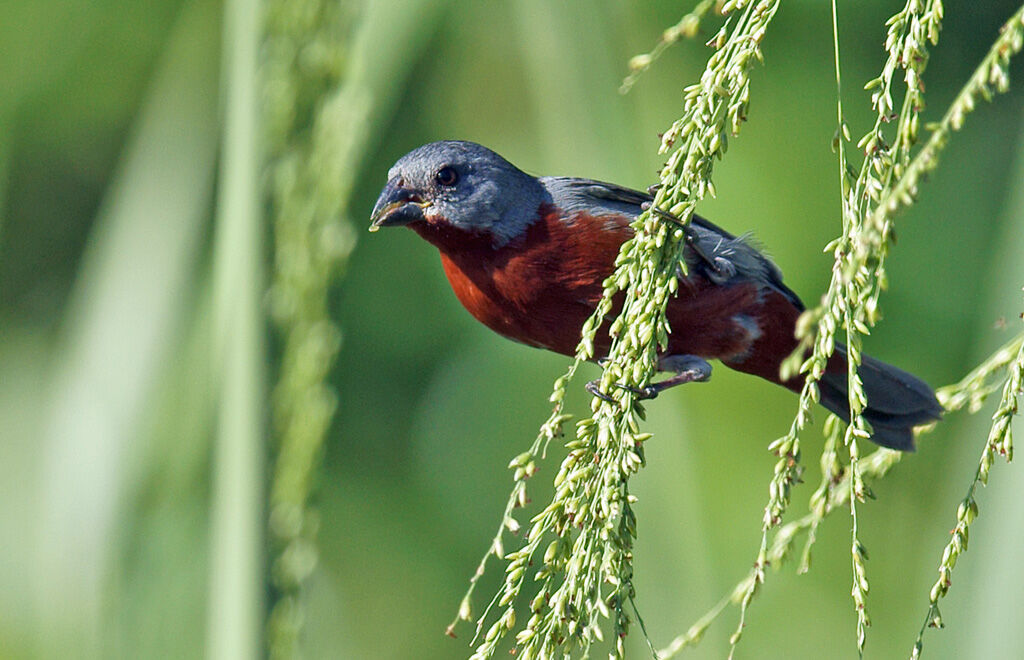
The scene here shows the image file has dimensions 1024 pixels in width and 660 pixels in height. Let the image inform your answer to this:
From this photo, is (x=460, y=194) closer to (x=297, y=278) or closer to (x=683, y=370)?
(x=683, y=370)

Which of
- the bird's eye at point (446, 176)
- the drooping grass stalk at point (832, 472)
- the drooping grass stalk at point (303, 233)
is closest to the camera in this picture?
the drooping grass stalk at point (832, 472)

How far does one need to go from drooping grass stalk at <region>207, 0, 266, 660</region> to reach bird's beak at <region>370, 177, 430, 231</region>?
0.55m

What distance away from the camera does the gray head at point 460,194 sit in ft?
8.09

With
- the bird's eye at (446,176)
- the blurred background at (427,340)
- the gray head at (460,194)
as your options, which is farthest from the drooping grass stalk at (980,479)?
the bird's eye at (446,176)

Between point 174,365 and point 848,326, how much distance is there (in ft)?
9.01

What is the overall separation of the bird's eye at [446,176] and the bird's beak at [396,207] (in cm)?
6

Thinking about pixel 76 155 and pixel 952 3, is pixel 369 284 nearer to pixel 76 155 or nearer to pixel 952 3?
pixel 76 155

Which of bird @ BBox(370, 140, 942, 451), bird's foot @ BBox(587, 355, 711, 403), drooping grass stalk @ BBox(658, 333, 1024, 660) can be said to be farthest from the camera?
bird @ BBox(370, 140, 942, 451)

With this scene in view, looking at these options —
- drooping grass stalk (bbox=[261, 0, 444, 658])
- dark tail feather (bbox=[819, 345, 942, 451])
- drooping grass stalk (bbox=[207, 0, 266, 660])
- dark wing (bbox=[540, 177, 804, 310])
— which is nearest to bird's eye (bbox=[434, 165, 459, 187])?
dark wing (bbox=[540, 177, 804, 310])

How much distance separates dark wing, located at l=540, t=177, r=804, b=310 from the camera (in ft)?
8.08

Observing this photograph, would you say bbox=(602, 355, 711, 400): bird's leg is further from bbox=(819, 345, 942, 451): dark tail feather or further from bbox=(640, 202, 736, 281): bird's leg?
bbox=(819, 345, 942, 451): dark tail feather

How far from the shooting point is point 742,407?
242 inches

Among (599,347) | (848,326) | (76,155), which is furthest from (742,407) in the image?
(848,326)

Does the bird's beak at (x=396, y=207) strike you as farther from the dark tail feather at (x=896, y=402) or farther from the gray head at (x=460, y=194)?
the dark tail feather at (x=896, y=402)
